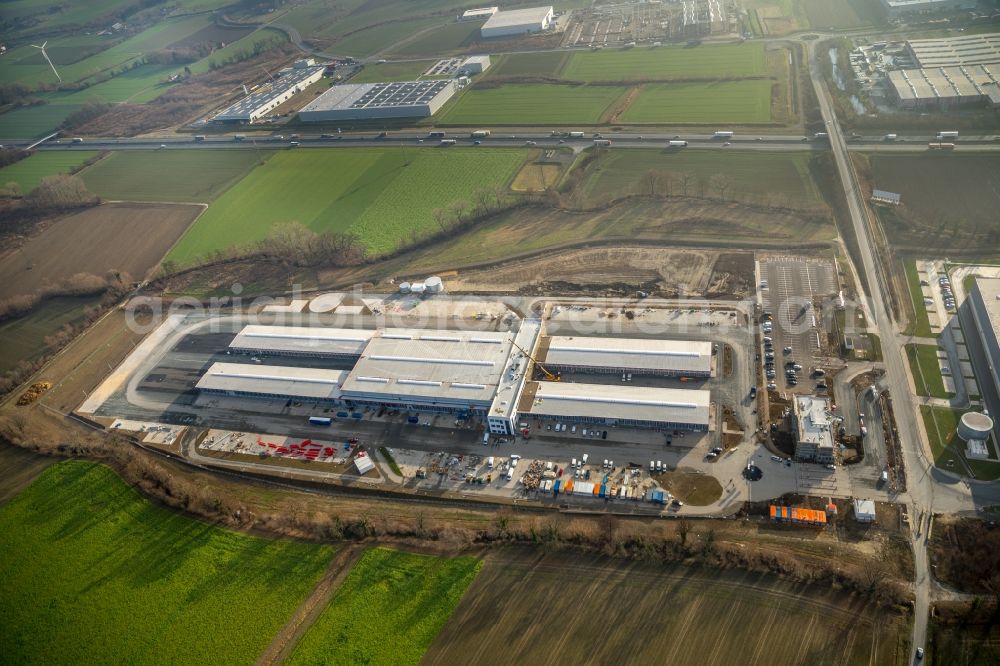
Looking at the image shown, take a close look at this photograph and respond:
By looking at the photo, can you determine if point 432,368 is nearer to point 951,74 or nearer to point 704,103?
point 704,103

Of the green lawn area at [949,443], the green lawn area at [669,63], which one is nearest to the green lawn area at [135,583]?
the green lawn area at [949,443]

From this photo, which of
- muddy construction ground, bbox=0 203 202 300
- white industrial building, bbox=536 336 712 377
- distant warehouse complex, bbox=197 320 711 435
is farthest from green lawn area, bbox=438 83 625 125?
distant warehouse complex, bbox=197 320 711 435

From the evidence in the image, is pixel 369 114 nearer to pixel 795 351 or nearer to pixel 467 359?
pixel 467 359

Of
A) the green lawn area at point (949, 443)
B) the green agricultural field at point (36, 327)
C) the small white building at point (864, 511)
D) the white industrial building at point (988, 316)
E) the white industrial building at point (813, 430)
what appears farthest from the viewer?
the green agricultural field at point (36, 327)

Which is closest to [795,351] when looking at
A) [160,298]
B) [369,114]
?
[160,298]

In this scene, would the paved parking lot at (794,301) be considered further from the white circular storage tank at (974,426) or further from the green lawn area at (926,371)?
the white circular storage tank at (974,426)
